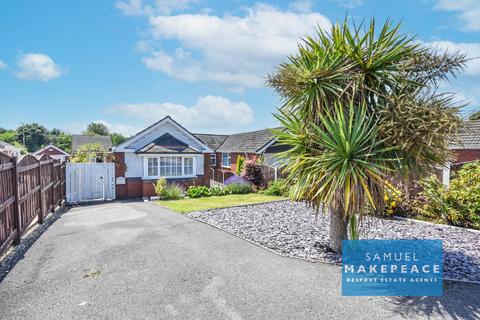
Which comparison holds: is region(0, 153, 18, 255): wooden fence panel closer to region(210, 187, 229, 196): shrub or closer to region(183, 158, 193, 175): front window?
region(210, 187, 229, 196): shrub

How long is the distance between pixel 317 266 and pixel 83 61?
15757 millimetres

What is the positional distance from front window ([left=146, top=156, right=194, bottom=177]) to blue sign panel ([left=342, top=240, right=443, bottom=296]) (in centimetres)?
1317

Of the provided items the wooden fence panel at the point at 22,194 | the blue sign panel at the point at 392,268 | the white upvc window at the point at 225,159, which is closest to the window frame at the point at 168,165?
the wooden fence panel at the point at 22,194

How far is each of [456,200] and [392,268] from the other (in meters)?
4.86

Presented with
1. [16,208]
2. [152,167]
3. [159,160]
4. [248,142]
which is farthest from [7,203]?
[248,142]

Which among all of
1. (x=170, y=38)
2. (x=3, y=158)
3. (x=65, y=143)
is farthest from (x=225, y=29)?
(x=65, y=143)

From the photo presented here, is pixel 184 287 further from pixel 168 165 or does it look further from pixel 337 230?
pixel 168 165

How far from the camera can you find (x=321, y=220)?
8.62m

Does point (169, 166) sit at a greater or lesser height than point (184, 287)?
greater

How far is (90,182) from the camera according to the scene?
45.8 feet

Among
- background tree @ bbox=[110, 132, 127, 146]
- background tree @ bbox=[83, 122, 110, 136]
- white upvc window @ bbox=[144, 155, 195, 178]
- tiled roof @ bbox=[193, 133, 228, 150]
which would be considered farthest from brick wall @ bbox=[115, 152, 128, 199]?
background tree @ bbox=[83, 122, 110, 136]

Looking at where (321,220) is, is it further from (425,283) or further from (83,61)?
(83,61)

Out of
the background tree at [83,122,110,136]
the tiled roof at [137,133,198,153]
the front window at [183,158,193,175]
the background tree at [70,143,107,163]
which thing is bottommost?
the front window at [183,158,193,175]

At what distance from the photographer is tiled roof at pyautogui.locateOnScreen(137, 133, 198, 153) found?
1620 cm
